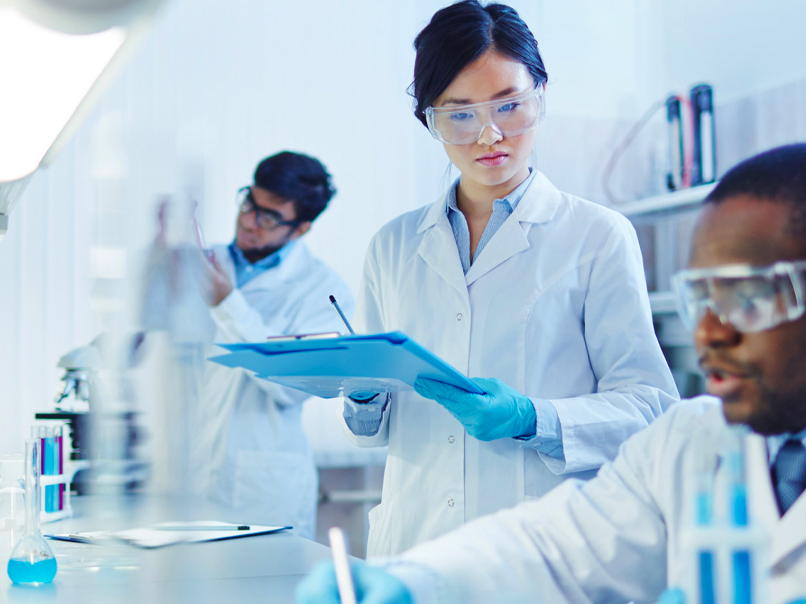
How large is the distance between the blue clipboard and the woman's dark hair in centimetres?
53

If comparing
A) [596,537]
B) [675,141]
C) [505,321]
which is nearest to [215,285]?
[505,321]

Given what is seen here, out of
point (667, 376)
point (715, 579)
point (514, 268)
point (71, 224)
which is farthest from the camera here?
point (71, 224)

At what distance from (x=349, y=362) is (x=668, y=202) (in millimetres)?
1877

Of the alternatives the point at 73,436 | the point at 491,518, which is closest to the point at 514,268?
the point at 491,518

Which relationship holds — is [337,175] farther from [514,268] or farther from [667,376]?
[667,376]

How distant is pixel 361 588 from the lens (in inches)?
29.7

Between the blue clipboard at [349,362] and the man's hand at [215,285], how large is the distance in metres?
1.16

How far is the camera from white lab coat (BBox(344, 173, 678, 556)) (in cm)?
132

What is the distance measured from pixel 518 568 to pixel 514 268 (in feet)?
2.13

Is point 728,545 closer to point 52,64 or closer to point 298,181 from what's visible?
point 52,64

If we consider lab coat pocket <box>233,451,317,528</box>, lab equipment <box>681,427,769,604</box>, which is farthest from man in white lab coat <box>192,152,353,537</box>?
lab equipment <box>681,427,769,604</box>

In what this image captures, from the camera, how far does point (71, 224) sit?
2.90 m

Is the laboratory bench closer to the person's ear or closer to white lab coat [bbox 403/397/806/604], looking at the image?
white lab coat [bbox 403/397/806/604]

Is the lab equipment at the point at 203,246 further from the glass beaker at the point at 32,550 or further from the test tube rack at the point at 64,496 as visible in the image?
the glass beaker at the point at 32,550
